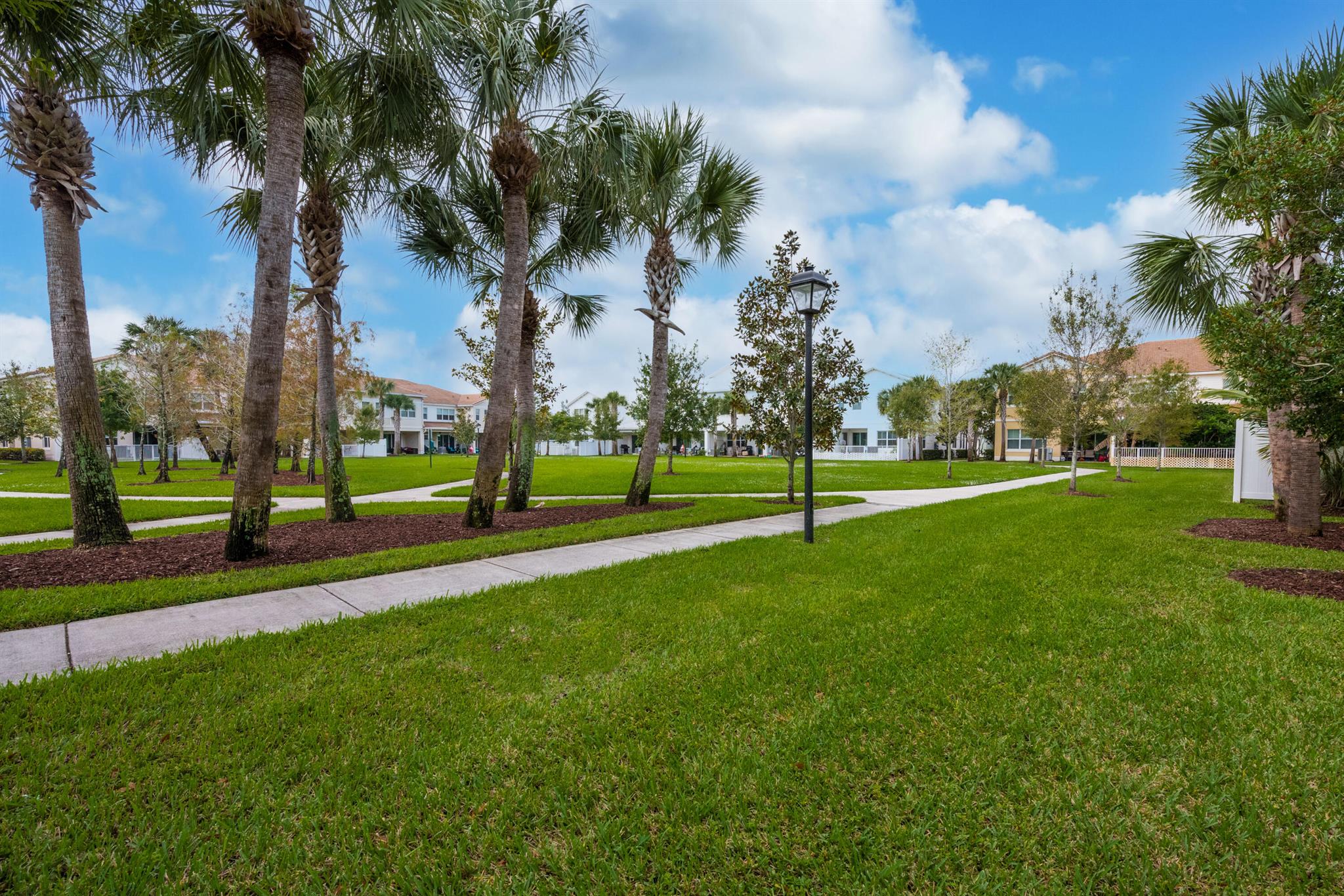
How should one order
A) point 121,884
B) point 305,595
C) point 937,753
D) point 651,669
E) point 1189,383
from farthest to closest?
1. point 1189,383
2. point 305,595
3. point 651,669
4. point 937,753
5. point 121,884

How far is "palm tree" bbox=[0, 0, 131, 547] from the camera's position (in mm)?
6484

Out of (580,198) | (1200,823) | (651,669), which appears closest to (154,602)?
(651,669)

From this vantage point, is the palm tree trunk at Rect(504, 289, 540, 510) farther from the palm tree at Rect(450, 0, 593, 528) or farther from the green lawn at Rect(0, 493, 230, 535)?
the green lawn at Rect(0, 493, 230, 535)

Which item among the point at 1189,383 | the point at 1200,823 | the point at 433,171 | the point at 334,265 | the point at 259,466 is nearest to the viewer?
the point at 1200,823

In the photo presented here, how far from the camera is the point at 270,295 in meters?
5.96

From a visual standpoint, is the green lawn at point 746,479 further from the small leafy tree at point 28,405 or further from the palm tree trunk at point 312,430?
the small leafy tree at point 28,405

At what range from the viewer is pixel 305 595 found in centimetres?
504

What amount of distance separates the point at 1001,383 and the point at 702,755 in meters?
49.4

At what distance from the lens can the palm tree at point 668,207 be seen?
10.2 meters

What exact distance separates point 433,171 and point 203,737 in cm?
843

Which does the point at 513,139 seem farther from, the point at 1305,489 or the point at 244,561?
the point at 1305,489

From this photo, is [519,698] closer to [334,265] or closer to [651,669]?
[651,669]

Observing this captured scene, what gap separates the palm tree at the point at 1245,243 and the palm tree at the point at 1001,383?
34473mm

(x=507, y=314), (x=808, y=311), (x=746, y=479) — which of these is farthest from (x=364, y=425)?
(x=808, y=311)
